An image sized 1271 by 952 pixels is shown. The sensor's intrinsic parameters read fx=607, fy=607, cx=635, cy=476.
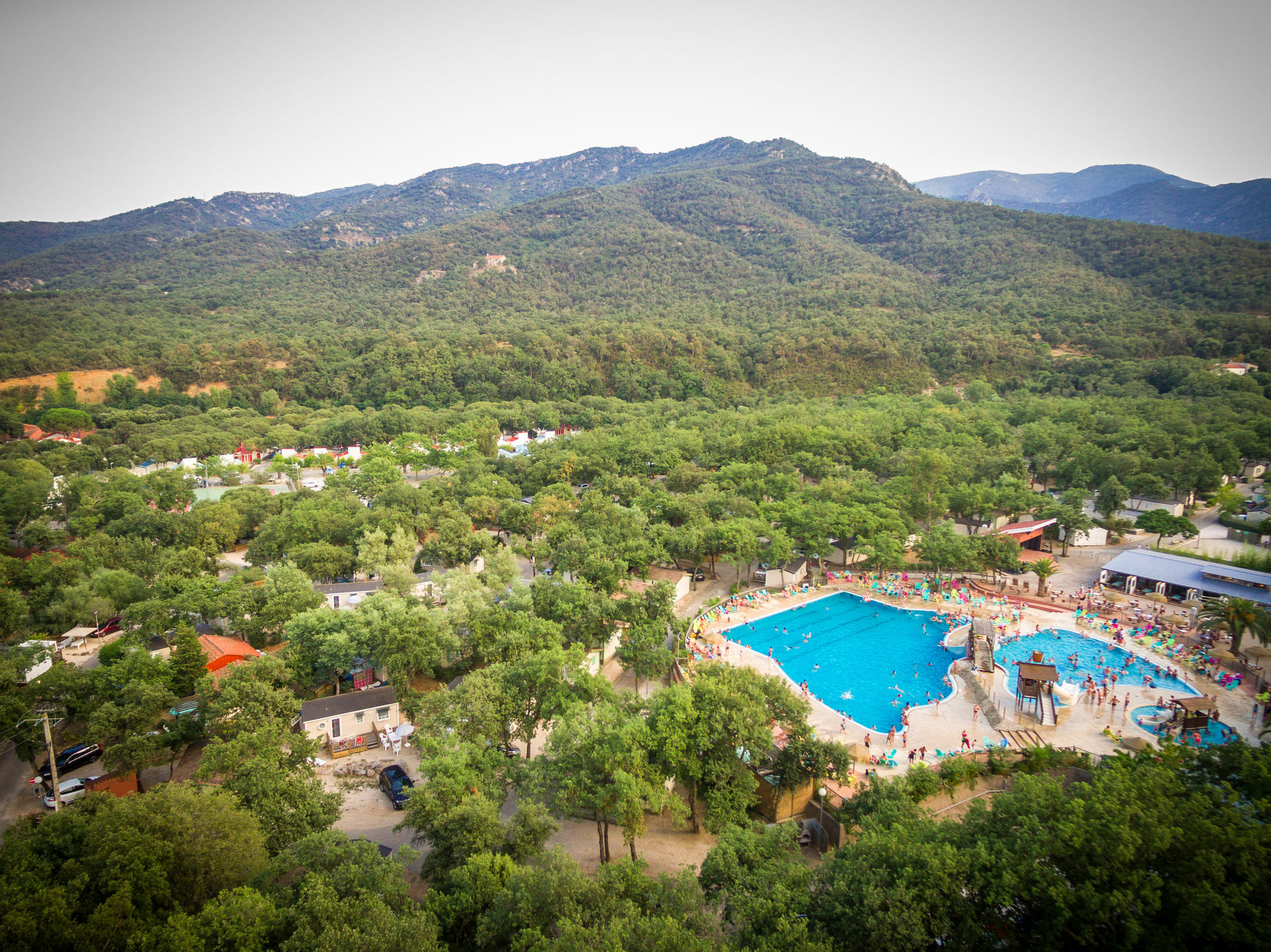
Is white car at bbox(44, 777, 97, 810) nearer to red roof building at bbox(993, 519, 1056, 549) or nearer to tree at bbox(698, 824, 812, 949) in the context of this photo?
tree at bbox(698, 824, 812, 949)

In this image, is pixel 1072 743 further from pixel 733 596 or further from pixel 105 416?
pixel 105 416

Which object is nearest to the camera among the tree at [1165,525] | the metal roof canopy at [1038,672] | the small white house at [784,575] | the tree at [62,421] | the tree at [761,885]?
the tree at [761,885]

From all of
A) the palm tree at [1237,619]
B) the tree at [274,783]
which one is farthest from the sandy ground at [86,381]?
the palm tree at [1237,619]

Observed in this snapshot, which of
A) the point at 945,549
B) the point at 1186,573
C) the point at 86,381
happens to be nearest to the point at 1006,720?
the point at 945,549

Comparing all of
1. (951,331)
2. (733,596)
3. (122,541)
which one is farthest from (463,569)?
(951,331)

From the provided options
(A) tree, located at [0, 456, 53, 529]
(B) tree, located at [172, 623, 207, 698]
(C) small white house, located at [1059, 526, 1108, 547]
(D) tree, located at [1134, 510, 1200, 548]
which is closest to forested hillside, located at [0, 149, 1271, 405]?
(A) tree, located at [0, 456, 53, 529]

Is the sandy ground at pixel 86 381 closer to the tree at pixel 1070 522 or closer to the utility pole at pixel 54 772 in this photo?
the utility pole at pixel 54 772
